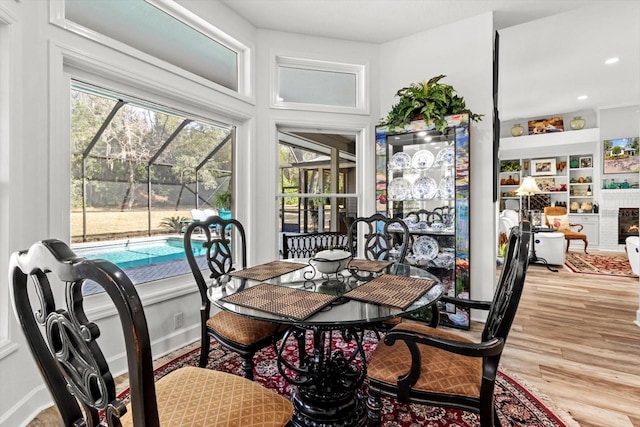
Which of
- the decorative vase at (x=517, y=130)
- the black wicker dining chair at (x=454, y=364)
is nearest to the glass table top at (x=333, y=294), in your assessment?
the black wicker dining chair at (x=454, y=364)

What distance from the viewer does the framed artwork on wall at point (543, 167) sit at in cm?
849

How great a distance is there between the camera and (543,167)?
8.58 metres

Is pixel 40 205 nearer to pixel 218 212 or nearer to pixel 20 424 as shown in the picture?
Result: pixel 20 424

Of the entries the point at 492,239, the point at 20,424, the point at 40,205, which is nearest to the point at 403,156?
the point at 492,239

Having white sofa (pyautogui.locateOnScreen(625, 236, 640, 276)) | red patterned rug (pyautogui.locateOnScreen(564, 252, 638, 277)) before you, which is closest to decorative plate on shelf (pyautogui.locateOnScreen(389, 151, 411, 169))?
white sofa (pyautogui.locateOnScreen(625, 236, 640, 276))

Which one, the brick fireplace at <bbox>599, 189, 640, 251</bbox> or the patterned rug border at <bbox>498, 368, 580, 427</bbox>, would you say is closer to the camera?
the patterned rug border at <bbox>498, 368, 580, 427</bbox>

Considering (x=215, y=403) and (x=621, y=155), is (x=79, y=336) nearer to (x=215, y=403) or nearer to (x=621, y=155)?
(x=215, y=403)

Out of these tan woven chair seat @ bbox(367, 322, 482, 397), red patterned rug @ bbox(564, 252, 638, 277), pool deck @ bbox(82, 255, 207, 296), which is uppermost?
pool deck @ bbox(82, 255, 207, 296)

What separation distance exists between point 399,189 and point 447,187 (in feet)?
1.55

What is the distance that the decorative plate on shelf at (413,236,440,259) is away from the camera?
10.7ft

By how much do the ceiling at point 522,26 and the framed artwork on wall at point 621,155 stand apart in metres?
2.19

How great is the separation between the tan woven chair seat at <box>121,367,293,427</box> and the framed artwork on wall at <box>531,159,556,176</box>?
378 inches

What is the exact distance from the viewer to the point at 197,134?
9.59 ft

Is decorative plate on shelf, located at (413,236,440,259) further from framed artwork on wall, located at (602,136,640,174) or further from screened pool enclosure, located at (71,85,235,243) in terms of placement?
framed artwork on wall, located at (602,136,640,174)
